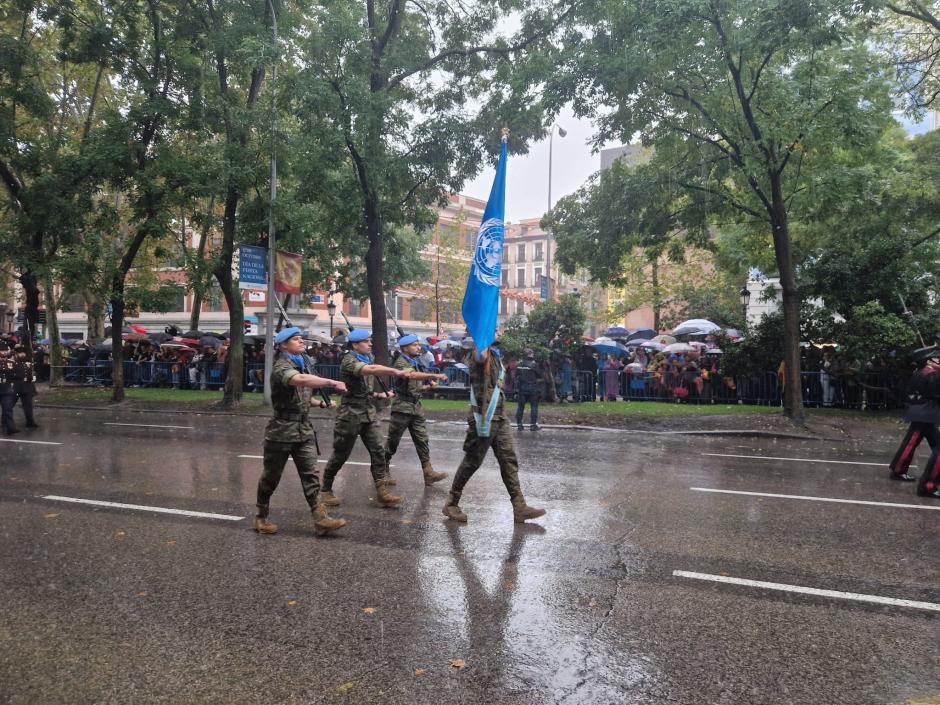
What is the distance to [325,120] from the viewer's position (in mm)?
16000

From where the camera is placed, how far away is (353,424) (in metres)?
7.71

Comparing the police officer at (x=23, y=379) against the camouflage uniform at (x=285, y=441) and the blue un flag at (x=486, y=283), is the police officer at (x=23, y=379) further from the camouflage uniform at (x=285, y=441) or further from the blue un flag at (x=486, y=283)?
the blue un flag at (x=486, y=283)

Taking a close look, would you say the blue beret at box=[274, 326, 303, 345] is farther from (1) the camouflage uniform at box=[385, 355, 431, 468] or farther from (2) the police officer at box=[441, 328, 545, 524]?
(1) the camouflage uniform at box=[385, 355, 431, 468]

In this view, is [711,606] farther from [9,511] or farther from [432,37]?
[432,37]

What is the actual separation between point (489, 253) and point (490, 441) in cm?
188

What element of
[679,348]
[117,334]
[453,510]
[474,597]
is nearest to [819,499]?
[453,510]

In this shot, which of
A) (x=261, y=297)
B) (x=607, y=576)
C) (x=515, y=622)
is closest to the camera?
(x=515, y=622)

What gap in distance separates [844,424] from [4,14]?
25.5 meters

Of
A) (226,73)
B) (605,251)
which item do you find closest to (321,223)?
(226,73)

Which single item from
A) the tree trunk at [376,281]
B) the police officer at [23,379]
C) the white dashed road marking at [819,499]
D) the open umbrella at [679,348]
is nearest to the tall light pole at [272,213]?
the tree trunk at [376,281]

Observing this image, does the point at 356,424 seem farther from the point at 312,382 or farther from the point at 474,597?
the point at 474,597

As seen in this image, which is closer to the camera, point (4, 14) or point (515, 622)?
point (515, 622)

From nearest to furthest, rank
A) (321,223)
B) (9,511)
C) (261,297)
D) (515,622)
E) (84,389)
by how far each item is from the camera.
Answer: (515,622) < (9,511) < (321,223) < (84,389) < (261,297)

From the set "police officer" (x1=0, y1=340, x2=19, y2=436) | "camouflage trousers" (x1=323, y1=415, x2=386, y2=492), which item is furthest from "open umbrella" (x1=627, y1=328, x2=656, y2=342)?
"camouflage trousers" (x1=323, y1=415, x2=386, y2=492)
